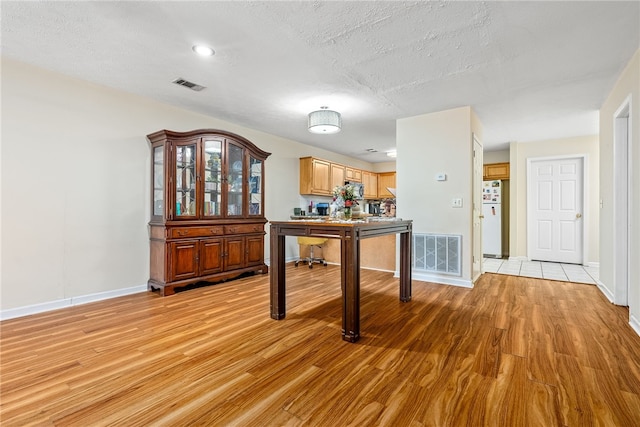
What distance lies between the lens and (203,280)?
150 inches

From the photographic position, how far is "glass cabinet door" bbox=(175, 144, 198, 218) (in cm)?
366

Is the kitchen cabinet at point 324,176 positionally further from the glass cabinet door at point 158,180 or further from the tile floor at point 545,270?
the tile floor at point 545,270

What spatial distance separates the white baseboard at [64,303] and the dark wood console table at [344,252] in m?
1.99

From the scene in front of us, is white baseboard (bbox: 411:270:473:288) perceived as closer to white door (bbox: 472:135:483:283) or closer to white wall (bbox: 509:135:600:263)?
white door (bbox: 472:135:483:283)

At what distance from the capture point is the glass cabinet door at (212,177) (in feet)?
12.8

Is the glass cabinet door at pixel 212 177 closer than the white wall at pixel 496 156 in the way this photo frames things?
Yes

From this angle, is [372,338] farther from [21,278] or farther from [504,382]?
[21,278]

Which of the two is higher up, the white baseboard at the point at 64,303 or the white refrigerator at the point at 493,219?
the white refrigerator at the point at 493,219

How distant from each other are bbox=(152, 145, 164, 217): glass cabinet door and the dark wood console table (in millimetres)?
1825

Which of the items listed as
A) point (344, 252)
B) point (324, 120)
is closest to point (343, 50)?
point (324, 120)

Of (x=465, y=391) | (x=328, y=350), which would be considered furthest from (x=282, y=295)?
(x=465, y=391)

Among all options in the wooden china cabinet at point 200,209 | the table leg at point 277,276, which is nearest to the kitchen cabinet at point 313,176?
the wooden china cabinet at point 200,209

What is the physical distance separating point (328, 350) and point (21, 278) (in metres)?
2.94

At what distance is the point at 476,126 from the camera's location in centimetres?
420
